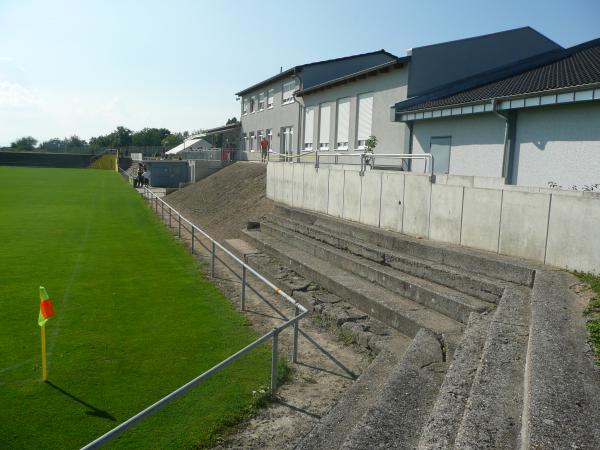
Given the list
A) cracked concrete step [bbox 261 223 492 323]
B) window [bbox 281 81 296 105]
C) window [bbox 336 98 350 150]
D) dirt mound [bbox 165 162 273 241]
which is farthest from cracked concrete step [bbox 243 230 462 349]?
window [bbox 281 81 296 105]

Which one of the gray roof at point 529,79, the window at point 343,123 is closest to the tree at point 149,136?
the window at point 343,123

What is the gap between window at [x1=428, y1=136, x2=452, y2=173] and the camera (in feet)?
52.0

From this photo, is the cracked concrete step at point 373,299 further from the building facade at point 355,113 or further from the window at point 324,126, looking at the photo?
the window at point 324,126

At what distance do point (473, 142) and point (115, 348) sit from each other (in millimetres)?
11567

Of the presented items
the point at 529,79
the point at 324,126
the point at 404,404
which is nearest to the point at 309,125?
the point at 324,126

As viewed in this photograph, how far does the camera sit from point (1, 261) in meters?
12.9

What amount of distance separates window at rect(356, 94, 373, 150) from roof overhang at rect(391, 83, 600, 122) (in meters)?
4.42

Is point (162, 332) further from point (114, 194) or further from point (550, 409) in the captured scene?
point (114, 194)

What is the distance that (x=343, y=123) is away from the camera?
77.4 ft

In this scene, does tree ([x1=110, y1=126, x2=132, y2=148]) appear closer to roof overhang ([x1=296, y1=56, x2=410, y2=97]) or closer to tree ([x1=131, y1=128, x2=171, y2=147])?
tree ([x1=131, y1=128, x2=171, y2=147])

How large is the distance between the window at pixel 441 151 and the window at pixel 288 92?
52.6ft

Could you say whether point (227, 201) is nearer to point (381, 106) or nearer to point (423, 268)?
point (381, 106)

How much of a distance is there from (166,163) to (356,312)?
112ft

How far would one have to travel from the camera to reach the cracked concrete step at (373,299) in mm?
6870
